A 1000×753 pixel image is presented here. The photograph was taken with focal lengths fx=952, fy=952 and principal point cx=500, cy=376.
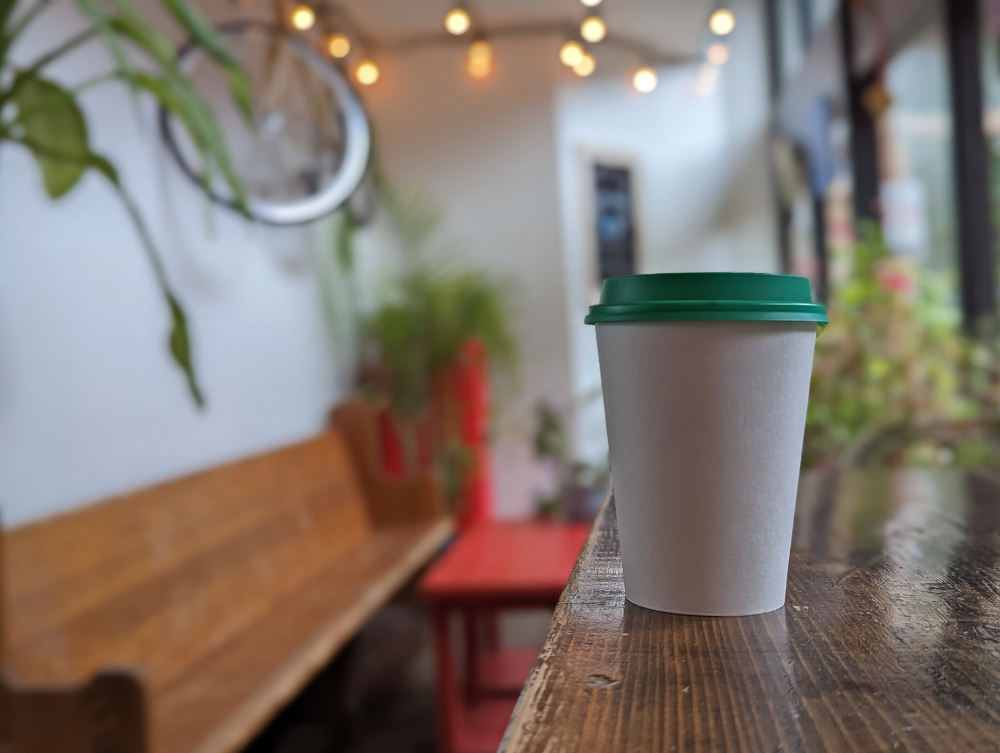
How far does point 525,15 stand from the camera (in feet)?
18.7

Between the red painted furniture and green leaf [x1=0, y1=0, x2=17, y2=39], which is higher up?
green leaf [x1=0, y1=0, x2=17, y2=39]

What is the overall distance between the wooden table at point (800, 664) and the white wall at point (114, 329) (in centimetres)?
190

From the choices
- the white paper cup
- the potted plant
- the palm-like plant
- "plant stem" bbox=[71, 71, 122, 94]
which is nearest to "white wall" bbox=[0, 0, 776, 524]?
the potted plant

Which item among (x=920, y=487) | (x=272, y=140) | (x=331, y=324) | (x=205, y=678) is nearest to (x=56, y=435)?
(x=205, y=678)

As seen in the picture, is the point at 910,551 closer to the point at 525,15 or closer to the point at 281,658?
the point at 281,658

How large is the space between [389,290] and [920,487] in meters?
4.49

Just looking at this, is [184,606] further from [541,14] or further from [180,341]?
[541,14]

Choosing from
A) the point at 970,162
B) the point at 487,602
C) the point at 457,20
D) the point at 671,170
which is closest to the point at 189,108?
the point at 487,602

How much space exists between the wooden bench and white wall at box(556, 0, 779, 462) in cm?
274

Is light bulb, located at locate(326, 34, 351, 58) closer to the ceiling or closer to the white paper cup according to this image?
the ceiling

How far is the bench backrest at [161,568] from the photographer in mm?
1851

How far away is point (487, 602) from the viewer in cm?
252

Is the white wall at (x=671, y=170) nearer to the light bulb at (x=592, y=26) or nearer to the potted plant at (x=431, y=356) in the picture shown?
the potted plant at (x=431, y=356)

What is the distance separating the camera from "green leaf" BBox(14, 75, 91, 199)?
1323 mm
